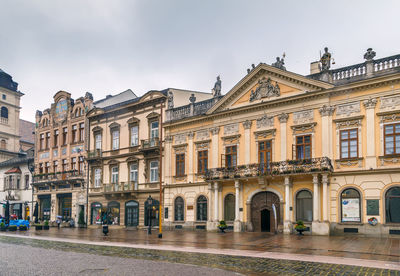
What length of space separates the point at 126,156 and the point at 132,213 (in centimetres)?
570

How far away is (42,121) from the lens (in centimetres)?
5453

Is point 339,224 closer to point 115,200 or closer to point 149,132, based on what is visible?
point 149,132

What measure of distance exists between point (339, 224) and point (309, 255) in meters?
11.6

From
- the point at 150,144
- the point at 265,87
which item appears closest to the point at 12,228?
the point at 150,144

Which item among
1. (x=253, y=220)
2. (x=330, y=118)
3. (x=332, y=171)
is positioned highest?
(x=330, y=118)

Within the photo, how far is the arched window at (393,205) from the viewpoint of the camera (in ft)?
85.3

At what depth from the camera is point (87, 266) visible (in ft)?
47.2

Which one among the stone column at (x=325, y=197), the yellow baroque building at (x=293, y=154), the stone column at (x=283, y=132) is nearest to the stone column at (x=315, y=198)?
the yellow baroque building at (x=293, y=154)

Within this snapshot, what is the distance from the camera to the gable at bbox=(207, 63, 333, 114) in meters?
30.9

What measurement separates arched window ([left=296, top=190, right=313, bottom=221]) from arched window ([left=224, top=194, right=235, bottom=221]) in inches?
226

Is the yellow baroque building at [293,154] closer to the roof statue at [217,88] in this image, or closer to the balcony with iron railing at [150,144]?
the roof statue at [217,88]

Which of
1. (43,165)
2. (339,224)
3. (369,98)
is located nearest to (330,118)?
(369,98)

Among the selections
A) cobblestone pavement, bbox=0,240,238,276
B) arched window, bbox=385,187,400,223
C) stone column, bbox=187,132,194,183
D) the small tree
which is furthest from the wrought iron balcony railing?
cobblestone pavement, bbox=0,240,238,276

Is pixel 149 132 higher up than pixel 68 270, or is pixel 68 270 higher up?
pixel 149 132
